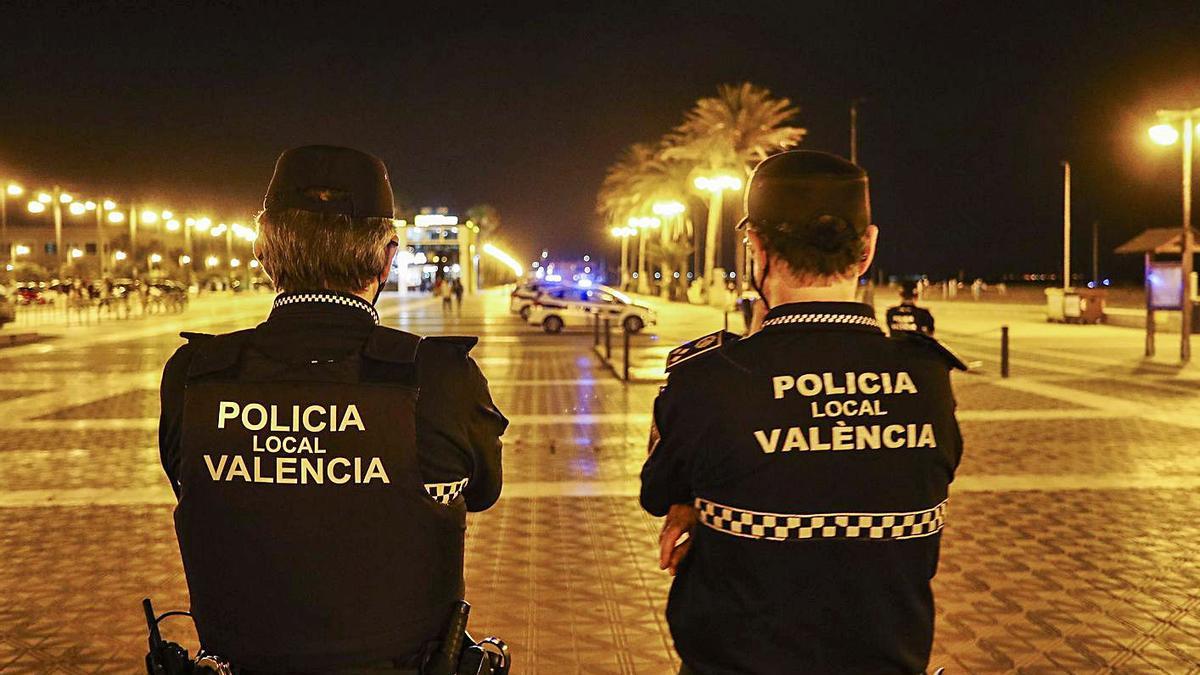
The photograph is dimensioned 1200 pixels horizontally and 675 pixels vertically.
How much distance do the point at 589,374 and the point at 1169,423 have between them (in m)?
8.97

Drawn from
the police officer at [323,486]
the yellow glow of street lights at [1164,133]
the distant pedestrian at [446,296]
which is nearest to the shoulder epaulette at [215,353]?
the police officer at [323,486]

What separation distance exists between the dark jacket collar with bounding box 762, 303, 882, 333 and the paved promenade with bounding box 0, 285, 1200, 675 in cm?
287

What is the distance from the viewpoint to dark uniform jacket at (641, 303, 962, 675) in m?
2.18

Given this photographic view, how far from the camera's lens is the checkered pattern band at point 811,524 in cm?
218

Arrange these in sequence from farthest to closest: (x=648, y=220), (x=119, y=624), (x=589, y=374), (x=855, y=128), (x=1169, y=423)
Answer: (x=648, y=220), (x=855, y=128), (x=589, y=374), (x=1169, y=423), (x=119, y=624)

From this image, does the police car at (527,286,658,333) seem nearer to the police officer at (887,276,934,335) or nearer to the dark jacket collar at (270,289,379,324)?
the police officer at (887,276,934,335)

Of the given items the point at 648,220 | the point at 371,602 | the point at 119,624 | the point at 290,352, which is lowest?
the point at 119,624

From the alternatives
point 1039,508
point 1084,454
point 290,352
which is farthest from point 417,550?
point 1084,454

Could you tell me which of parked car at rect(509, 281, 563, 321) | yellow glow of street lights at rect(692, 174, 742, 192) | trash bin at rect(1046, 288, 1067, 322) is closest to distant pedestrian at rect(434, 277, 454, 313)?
yellow glow of street lights at rect(692, 174, 742, 192)

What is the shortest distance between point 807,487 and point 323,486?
0.91 meters

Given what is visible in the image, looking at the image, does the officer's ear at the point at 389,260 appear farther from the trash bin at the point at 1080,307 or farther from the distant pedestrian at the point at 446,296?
the distant pedestrian at the point at 446,296

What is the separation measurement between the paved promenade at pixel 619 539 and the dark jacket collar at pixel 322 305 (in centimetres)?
293

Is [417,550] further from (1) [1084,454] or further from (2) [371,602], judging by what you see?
(1) [1084,454]

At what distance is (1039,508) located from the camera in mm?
7953
